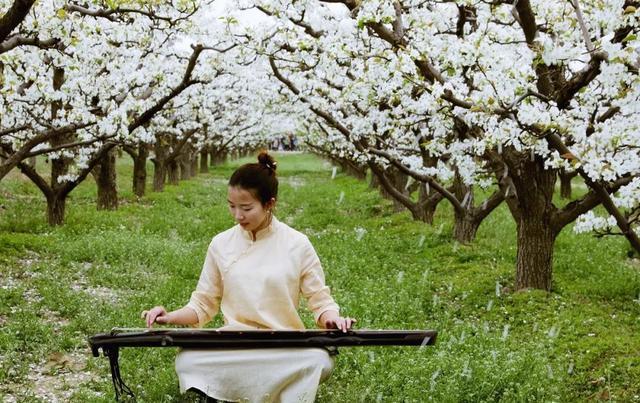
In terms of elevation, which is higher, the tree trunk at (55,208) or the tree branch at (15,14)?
the tree branch at (15,14)

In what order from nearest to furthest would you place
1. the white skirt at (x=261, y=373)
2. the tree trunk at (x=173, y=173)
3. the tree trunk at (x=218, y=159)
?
the white skirt at (x=261, y=373) → the tree trunk at (x=173, y=173) → the tree trunk at (x=218, y=159)

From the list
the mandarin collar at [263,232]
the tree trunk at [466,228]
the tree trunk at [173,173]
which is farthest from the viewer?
the tree trunk at [173,173]

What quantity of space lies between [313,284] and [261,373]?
0.86m

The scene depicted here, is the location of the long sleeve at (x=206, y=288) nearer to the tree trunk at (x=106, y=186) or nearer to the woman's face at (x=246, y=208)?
the woman's face at (x=246, y=208)

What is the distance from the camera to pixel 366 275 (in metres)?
13.4

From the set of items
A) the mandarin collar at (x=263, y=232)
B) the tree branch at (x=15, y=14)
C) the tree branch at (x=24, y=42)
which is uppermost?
the tree branch at (x=24, y=42)

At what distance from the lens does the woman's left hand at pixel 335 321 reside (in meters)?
5.41

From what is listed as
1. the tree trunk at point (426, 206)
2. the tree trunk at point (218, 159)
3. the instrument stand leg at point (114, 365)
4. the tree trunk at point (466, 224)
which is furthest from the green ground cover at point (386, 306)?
the tree trunk at point (218, 159)

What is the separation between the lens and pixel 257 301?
5816 millimetres

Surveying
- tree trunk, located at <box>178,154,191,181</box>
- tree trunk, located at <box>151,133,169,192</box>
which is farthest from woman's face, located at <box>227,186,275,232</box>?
tree trunk, located at <box>178,154,191,181</box>

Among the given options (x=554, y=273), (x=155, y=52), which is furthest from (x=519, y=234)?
(x=155, y=52)

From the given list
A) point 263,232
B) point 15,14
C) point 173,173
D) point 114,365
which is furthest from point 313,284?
point 173,173

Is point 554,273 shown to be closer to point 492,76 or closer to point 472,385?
point 492,76

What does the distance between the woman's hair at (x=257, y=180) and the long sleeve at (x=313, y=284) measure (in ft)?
1.72
